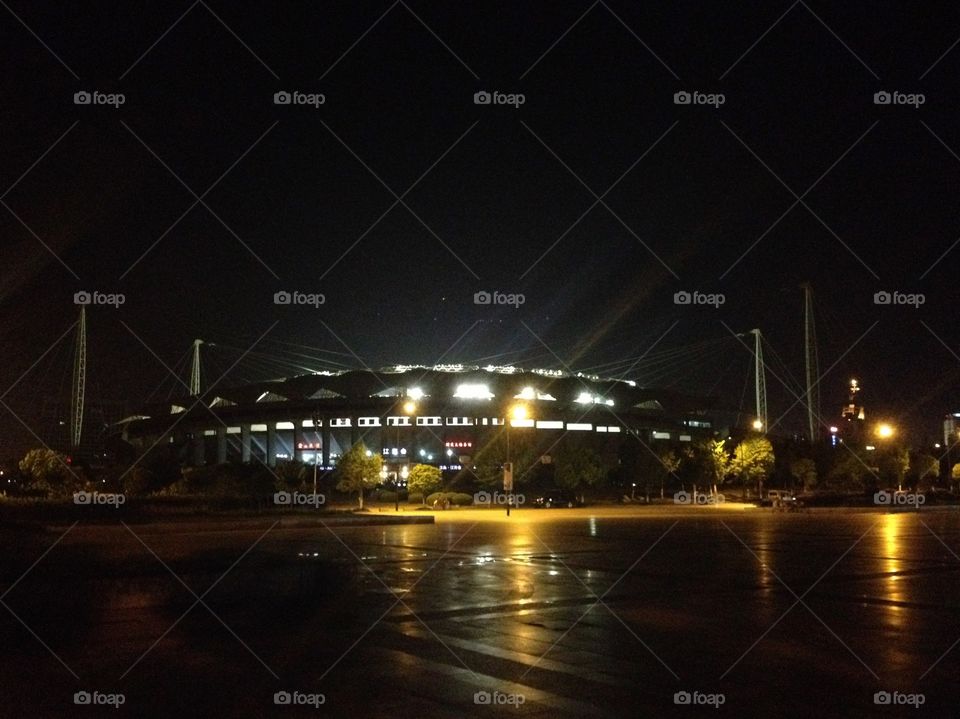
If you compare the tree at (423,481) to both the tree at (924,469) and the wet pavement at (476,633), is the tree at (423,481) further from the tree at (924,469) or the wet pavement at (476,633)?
the tree at (924,469)

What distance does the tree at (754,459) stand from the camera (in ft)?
262

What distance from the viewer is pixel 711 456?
76938 millimetres

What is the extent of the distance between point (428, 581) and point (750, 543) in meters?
13.4

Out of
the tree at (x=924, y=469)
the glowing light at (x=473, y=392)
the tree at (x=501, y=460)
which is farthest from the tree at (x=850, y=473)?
the glowing light at (x=473, y=392)

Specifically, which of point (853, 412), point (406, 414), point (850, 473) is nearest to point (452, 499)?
point (850, 473)

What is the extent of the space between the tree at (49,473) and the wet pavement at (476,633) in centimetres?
3167

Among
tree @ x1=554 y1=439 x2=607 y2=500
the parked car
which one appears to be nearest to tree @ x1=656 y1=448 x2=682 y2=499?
tree @ x1=554 y1=439 x2=607 y2=500

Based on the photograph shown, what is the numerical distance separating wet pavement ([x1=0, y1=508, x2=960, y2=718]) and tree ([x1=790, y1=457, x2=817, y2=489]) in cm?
6081

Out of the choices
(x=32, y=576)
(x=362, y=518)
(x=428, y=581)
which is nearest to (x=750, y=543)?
(x=428, y=581)

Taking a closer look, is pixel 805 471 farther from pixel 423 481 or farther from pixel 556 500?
pixel 423 481

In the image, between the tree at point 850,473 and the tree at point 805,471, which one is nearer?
the tree at point 850,473

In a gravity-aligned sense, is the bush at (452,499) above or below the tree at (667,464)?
below

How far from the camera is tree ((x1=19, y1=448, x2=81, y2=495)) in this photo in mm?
51219

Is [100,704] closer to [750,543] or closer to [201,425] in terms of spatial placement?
[750,543]
